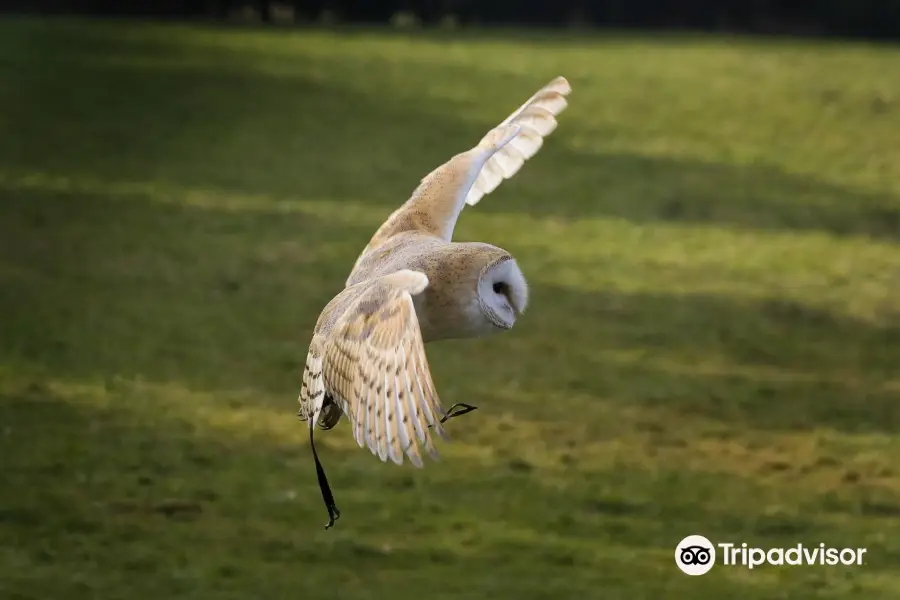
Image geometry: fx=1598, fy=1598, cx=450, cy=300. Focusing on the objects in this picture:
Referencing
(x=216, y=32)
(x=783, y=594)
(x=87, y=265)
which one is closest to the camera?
(x=783, y=594)

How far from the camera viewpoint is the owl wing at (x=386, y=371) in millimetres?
2799

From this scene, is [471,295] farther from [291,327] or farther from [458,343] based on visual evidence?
[291,327]

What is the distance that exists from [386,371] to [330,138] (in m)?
10.3

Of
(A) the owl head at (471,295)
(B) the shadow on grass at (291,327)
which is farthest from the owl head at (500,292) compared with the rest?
(B) the shadow on grass at (291,327)

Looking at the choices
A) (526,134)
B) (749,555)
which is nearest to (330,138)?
(749,555)

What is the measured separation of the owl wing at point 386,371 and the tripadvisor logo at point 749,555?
2.47m

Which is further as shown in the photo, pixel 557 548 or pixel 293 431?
pixel 293 431

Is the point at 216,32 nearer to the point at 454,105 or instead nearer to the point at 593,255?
the point at 454,105

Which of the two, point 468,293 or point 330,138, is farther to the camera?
point 330,138

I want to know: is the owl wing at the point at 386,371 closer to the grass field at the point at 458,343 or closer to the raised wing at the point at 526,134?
the raised wing at the point at 526,134

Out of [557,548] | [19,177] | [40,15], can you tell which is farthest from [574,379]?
[40,15]

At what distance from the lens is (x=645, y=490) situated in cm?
629

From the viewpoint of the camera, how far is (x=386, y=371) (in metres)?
2.98

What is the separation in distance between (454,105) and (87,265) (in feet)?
14.4
